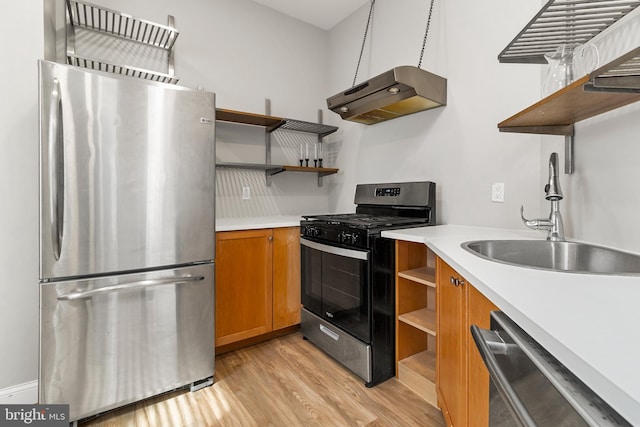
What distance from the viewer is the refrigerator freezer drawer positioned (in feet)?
4.76

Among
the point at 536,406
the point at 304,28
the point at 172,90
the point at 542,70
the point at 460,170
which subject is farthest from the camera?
the point at 304,28

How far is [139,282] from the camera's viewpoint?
161cm

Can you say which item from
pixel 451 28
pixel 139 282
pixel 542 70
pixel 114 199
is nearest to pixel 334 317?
pixel 139 282

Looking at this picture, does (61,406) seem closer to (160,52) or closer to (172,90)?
(172,90)

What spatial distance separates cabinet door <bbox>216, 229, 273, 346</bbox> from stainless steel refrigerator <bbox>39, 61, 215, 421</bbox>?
245mm

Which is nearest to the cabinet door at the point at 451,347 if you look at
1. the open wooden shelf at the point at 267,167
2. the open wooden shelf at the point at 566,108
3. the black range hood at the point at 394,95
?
the open wooden shelf at the point at 566,108

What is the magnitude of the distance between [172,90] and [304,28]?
1948 millimetres

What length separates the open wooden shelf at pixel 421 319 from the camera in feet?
5.44

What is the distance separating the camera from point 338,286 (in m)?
2.02

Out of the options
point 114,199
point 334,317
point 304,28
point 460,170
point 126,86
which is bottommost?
point 334,317

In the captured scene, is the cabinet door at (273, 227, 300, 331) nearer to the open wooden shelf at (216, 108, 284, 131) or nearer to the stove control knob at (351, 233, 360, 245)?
the stove control knob at (351, 233, 360, 245)

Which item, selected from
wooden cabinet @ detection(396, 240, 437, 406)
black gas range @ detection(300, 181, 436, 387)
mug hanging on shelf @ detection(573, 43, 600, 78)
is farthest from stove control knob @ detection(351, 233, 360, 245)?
mug hanging on shelf @ detection(573, 43, 600, 78)

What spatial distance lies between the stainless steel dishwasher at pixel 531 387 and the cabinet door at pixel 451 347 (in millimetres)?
292

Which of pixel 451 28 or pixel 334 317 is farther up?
pixel 451 28
